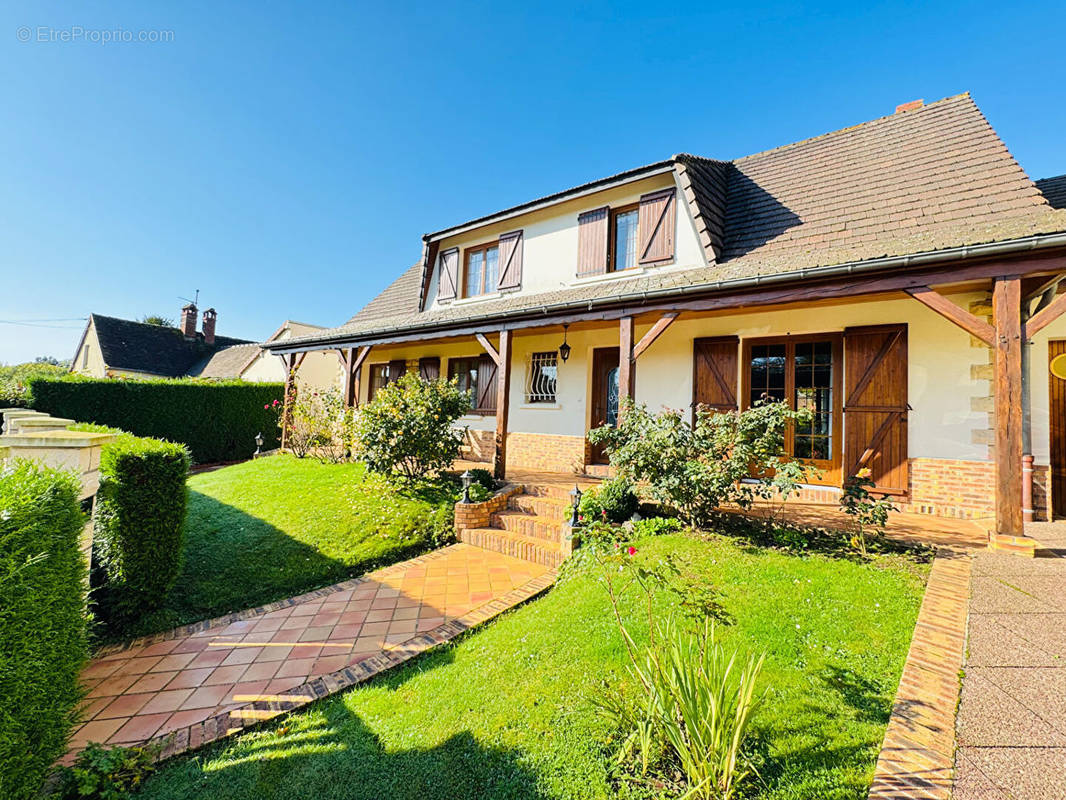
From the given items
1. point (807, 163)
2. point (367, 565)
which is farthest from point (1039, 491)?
point (367, 565)

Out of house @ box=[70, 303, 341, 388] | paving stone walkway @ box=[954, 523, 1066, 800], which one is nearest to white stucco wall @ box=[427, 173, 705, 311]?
paving stone walkway @ box=[954, 523, 1066, 800]

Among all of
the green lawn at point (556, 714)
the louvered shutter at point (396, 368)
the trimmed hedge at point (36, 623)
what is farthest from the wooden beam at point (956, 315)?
the louvered shutter at point (396, 368)

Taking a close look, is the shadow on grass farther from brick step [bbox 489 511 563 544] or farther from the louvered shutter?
the louvered shutter

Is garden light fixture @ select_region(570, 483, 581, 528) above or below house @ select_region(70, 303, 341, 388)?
below

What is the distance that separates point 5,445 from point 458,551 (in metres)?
4.43

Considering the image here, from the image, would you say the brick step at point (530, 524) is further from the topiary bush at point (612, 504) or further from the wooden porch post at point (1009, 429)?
the wooden porch post at point (1009, 429)

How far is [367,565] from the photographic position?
5.42m

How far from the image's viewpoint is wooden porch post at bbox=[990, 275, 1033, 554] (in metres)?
3.97

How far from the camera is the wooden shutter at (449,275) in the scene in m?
11.5

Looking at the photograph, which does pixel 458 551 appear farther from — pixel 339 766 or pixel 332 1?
pixel 332 1

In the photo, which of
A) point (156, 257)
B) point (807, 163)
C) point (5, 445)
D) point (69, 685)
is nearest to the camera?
point (69, 685)

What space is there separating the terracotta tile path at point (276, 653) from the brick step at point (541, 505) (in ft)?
3.73

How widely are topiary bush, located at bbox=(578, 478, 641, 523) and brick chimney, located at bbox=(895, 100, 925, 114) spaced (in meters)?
9.41

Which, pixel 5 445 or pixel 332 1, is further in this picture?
pixel 332 1
